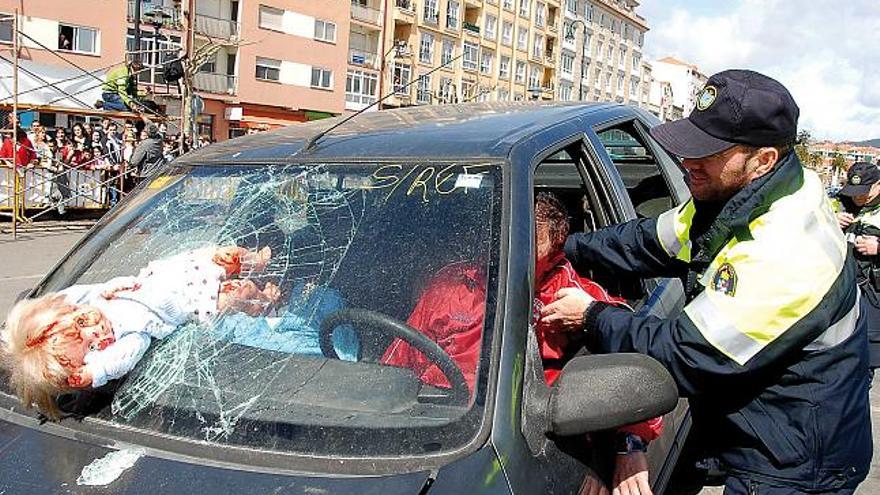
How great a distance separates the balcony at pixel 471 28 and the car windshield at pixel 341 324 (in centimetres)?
5450

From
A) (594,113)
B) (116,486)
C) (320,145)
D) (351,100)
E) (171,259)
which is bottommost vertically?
(116,486)

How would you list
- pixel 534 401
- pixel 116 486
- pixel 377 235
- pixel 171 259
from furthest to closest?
pixel 171 259
pixel 377 235
pixel 534 401
pixel 116 486

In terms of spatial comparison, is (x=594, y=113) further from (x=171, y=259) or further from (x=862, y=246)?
(x=862, y=246)

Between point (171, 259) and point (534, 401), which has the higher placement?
point (171, 259)

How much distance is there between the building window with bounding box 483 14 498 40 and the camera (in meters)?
58.2

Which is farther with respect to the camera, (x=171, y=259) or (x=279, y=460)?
(x=171, y=259)

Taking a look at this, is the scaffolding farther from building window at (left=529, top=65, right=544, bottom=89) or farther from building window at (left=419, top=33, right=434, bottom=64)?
building window at (left=529, top=65, right=544, bottom=89)

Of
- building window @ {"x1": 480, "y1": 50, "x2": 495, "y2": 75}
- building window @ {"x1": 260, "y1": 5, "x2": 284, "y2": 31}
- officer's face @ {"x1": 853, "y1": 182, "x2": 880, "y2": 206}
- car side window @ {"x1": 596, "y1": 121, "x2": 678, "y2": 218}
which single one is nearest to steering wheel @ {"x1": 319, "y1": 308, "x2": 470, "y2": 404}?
car side window @ {"x1": 596, "y1": 121, "x2": 678, "y2": 218}

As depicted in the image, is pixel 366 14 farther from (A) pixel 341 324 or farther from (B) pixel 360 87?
(A) pixel 341 324

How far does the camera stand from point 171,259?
2264 mm

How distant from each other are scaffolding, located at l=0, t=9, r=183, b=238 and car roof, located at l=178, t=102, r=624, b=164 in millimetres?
10920

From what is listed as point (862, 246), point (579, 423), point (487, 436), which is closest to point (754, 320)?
point (579, 423)

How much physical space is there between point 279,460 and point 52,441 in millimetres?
569

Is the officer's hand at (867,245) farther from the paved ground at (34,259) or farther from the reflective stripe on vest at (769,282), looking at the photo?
the reflective stripe on vest at (769,282)
